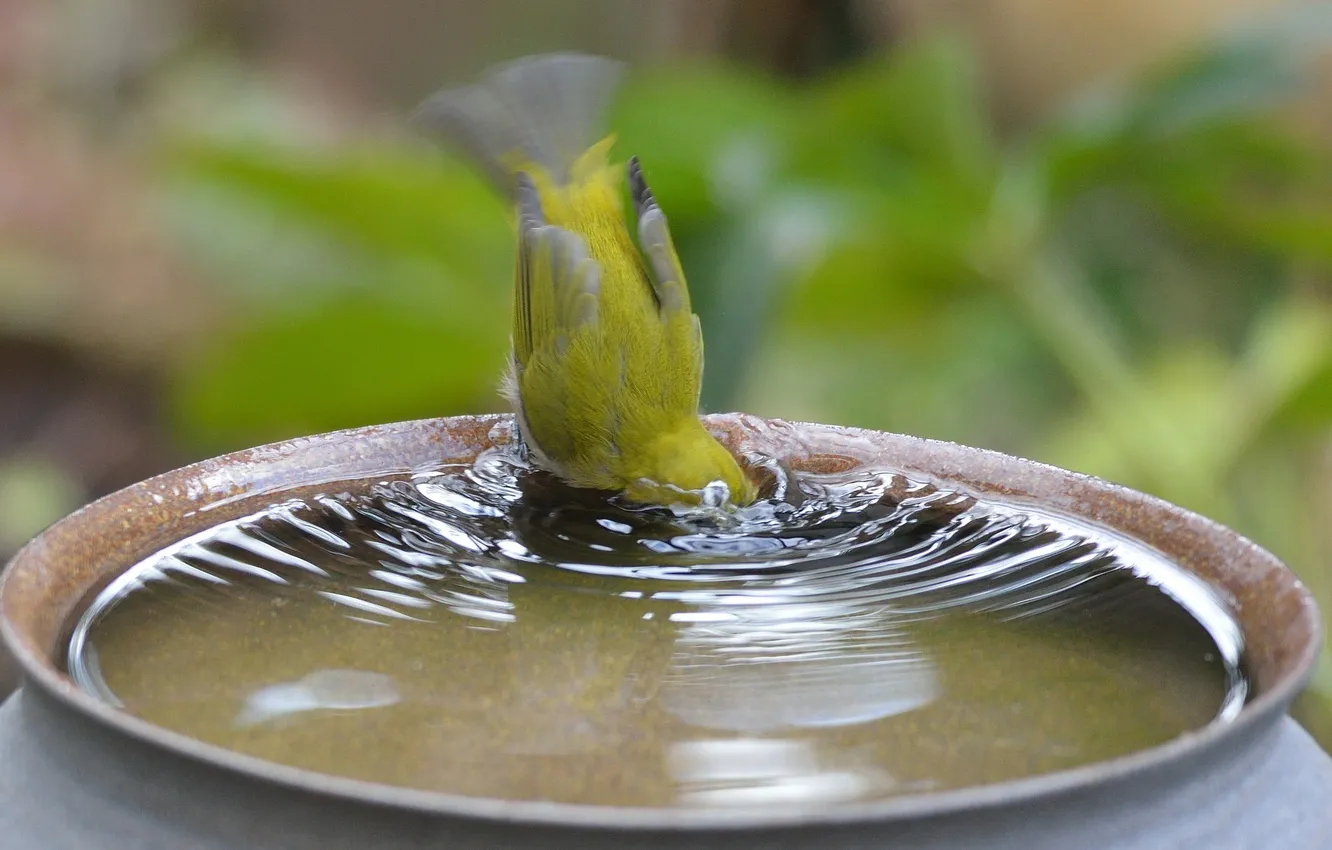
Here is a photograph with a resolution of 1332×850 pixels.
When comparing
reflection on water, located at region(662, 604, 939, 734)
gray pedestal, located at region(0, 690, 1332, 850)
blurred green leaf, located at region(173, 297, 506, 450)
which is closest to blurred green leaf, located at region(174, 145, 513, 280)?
blurred green leaf, located at region(173, 297, 506, 450)

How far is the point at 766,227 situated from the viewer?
2639mm

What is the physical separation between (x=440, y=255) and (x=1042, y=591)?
2162 mm

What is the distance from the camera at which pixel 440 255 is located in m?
3.06

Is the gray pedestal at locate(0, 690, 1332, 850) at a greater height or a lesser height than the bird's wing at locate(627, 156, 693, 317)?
lesser

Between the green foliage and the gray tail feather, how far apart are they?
816mm

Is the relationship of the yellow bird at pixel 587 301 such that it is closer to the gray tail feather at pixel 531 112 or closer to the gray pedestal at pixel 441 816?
the gray tail feather at pixel 531 112

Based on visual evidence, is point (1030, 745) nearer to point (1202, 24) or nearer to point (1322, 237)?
point (1322, 237)

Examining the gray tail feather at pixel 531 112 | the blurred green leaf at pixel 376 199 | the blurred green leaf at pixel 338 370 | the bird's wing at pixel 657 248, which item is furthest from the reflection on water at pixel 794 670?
the blurred green leaf at pixel 376 199

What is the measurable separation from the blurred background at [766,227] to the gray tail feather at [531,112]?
0.82m

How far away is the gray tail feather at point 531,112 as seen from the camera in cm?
166

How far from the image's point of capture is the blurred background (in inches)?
106

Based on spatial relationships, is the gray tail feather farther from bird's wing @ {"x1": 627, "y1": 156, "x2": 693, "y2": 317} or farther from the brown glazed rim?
the brown glazed rim

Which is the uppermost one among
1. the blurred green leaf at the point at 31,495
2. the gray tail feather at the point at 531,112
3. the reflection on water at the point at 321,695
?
the gray tail feather at the point at 531,112

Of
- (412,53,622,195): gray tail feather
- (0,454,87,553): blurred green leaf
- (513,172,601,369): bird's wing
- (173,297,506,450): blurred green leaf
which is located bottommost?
(0,454,87,553): blurred green leaf
